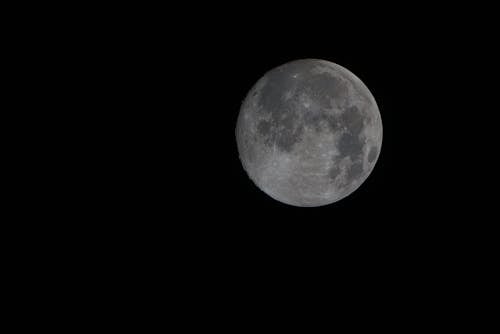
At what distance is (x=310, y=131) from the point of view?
3809mm

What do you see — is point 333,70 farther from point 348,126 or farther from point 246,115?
point 246,115

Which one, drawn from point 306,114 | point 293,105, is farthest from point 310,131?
point 293,105

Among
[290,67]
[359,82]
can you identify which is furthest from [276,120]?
[359,82]

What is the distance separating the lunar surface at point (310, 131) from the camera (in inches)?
151

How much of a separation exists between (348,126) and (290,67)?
0.79 m

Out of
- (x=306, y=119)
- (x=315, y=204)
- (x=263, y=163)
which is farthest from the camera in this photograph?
(x=315, y=204)

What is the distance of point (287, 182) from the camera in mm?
4078

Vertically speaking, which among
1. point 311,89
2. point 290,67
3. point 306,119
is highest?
point 290,67

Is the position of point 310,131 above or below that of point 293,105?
below

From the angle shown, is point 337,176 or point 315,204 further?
point 315,204

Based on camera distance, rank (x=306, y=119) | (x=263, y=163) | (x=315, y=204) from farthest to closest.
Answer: (x=315, y=204) < (x=263, y=163) < (x=306, y=119)

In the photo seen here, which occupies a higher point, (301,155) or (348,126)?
(348,126)

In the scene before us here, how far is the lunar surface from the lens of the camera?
3.83m

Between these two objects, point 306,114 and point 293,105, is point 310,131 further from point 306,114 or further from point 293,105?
point 293,105
